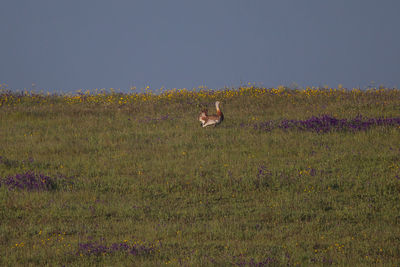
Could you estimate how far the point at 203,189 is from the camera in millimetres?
12648

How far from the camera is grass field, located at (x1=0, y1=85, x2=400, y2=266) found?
8445mm

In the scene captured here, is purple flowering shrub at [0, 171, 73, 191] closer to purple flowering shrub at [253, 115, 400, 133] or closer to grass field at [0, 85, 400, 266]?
grass field at [0, 85, 400, 266]

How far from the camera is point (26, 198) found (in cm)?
1193

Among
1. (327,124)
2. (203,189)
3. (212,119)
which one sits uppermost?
(212,119)

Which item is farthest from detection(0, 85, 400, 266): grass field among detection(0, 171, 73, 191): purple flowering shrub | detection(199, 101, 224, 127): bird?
detection(199, 101, 224, 127): bird

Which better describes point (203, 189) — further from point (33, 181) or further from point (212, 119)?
point (212, 119)

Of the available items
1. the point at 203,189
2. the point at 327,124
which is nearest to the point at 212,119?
the point at 327,124

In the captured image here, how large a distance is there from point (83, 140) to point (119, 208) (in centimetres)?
863

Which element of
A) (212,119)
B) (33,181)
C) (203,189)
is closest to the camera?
(203,189)

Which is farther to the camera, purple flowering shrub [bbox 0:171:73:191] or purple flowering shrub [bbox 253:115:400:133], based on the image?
purple flowering shrub [bbox 253:115:400:133]

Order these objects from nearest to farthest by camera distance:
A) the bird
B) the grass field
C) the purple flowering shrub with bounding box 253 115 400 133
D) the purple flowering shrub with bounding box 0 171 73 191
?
the grass field < the purple flowering shrub with bounding box 0 171 73 191 < the purple flowering shrub with bounding box 253 115 400 133 < the bird

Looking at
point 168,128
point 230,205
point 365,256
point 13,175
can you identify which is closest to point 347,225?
point 365,256

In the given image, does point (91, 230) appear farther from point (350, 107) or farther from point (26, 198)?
point (350, 107)

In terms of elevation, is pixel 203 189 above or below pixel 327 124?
below
